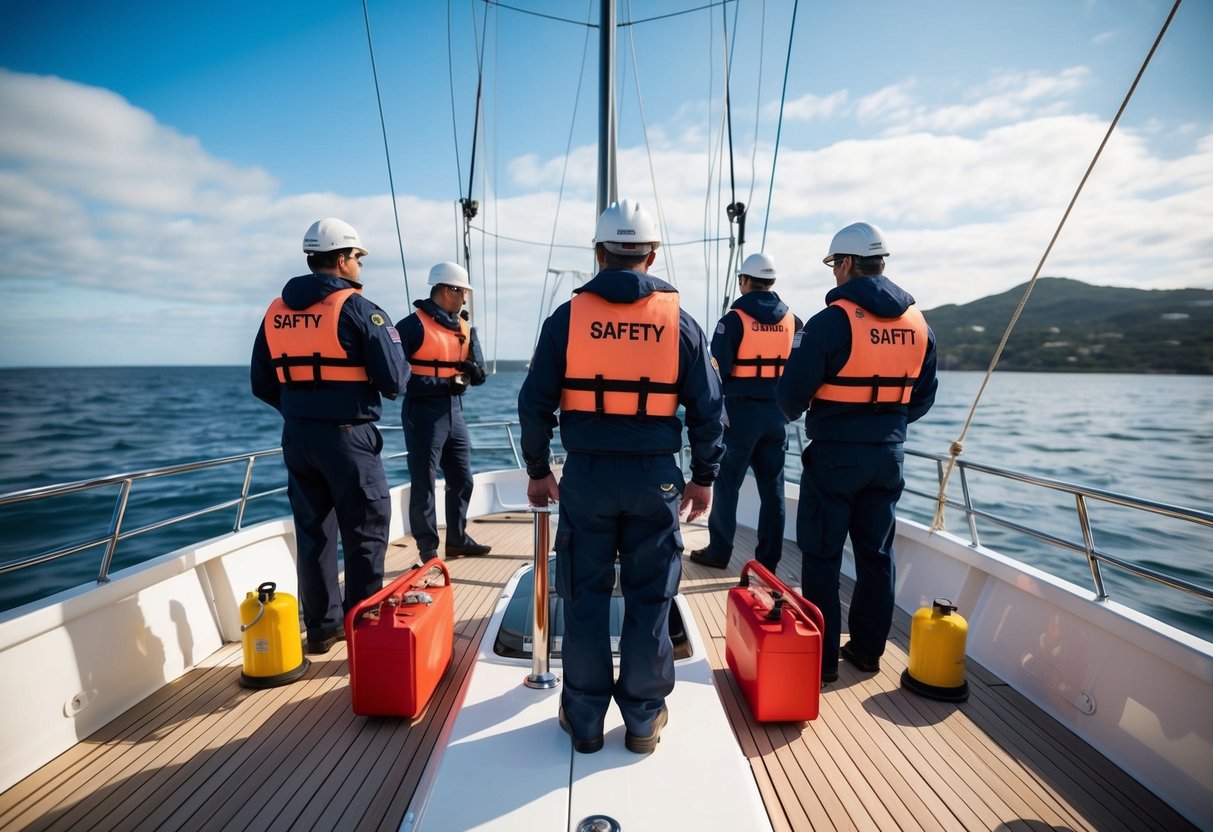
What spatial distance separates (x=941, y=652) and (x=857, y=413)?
111 cm

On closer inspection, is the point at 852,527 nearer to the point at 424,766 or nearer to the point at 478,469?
the point at 424,766

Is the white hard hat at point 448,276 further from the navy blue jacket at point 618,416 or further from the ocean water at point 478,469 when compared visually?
the navy blue jacket at point 618,416

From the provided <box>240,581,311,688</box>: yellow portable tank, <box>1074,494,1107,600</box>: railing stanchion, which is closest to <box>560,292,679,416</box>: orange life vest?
<box>240,581,311,688</box>: yellow portable tank

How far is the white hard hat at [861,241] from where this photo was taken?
277 centimetres

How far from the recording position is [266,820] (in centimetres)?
198

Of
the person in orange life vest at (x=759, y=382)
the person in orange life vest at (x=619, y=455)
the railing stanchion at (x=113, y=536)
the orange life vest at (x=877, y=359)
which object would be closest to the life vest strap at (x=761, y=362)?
the person in orange life vest at (x=759, y=382)

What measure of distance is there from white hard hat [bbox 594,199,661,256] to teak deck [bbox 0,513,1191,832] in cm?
168

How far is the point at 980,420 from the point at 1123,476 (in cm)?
1969

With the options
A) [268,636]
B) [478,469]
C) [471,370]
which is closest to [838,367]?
[471,370]

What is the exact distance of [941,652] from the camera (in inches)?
107

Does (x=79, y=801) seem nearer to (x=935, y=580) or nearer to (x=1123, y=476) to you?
(x=935, y=580)

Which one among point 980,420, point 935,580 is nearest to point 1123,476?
point 980,420

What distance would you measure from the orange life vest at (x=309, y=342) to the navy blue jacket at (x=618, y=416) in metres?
1.28

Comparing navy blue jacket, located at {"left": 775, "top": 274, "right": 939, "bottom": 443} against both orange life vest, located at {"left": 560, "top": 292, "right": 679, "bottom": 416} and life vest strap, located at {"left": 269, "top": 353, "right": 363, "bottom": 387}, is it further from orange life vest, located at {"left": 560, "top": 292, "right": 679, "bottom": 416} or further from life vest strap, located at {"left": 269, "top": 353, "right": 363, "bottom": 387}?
life vest strap, located at {"left": 269, "top": 353, "right": 363, "bottom": 387}
